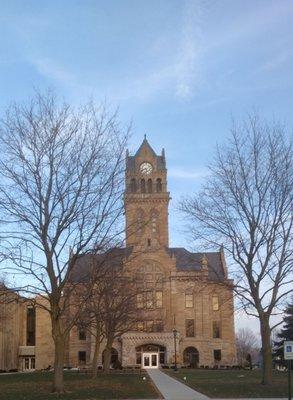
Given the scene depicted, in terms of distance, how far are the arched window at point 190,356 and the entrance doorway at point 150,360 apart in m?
4.05

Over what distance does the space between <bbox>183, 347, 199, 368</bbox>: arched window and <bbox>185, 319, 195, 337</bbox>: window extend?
6.56 ft

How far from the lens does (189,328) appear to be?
291ft

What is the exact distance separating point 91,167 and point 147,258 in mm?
65152

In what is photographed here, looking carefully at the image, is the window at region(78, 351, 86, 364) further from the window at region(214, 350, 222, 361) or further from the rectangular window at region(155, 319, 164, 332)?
the window at region(214, 350, 222, 361)

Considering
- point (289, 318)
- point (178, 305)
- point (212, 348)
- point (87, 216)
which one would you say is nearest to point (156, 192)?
point (178, 305)

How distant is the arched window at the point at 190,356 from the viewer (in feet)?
283

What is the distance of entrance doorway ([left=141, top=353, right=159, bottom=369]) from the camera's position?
8569 centimetres

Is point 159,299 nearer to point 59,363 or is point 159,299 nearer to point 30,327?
point 30,327

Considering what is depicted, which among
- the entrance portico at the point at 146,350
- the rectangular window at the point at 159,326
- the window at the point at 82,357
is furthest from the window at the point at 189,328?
the window at the point at 82,357

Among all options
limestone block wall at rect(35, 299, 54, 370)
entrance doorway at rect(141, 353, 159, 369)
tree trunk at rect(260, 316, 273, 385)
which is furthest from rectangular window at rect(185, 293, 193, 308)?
tree trunk at rect(260, 316, 273, 385)

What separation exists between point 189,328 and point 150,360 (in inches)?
293

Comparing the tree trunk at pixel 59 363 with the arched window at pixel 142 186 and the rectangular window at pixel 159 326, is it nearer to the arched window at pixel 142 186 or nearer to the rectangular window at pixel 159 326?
the rectangular window at pixel 159 326

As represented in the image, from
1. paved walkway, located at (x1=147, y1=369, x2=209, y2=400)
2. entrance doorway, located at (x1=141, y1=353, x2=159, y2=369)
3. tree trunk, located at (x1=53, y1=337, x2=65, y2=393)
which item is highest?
tree trunk, located at (x1=53, y1=337, x2=65, y2=393)

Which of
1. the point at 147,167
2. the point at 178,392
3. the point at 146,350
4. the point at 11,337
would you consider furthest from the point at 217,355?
the point at 178,392
